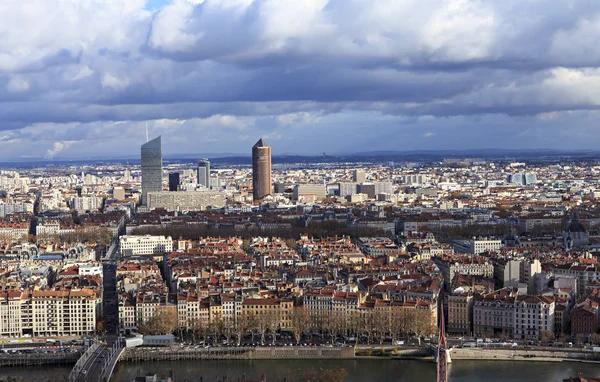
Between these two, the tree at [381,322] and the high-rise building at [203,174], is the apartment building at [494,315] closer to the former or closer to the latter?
the tree at [381,322]

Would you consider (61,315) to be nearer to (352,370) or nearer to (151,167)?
(352,370)

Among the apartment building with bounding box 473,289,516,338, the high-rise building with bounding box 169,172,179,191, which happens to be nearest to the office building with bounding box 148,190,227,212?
the high-rise building with bounding box 169,172,179,191

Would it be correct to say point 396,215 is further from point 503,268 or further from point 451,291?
point 451,291

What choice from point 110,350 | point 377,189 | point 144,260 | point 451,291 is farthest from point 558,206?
point 110,350

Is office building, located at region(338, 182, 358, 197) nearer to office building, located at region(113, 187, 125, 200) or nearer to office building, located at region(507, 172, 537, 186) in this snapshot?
office building, located at region(507, 172, 537, 186)

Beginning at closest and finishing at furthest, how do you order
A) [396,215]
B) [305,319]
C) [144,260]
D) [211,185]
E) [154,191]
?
[305,319] → [144,260] → [396,215] → [154,191] → [211,185]

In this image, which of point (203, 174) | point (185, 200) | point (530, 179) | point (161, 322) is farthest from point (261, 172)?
point (161, 322)
